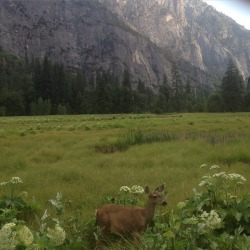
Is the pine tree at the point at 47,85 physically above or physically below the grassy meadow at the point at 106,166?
above

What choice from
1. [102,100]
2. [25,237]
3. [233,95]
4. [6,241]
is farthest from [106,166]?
[102,100]

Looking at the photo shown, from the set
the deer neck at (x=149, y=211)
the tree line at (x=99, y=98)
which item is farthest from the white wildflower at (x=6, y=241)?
the tree line at (x=99, y=98)

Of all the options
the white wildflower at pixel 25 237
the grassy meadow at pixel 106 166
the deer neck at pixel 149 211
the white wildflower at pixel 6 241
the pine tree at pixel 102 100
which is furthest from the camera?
the pine tree at pixel 102 100

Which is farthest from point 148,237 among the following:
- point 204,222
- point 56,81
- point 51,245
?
point 56,81

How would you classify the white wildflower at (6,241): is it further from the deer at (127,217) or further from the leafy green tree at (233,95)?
the leafy green tree at (233,95)

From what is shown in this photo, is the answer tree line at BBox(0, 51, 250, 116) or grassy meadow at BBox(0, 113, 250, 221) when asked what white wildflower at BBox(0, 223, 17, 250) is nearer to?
grassy meadow at BBox(0, 113, 250, 221)

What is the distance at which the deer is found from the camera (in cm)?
664

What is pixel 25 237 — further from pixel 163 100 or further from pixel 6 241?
pixel 163 100

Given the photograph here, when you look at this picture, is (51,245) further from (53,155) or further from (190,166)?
(53,155)

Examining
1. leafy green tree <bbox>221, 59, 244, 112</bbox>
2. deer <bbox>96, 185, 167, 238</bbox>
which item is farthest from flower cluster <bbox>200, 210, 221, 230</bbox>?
leafy green tree <bbox>221, 59, 244, 112</bbox>

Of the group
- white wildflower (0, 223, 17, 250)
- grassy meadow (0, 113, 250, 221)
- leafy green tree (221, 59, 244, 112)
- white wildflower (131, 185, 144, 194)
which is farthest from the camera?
leafy green tree (221, 59, 244, 112)

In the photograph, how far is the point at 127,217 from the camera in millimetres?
6742

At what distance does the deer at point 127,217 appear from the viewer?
6.64 metres

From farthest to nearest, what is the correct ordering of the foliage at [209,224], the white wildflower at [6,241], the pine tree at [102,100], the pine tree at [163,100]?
the pine tree at [102,100] < the pine tree at [163,100] < the foliage at [209,224] < the white wildflower at [6,241]
